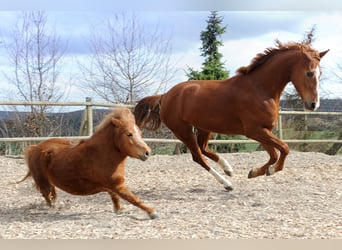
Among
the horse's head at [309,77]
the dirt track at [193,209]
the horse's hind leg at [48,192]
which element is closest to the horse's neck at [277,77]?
the horse's head at [309,77]

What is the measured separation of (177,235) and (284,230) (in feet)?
3.10

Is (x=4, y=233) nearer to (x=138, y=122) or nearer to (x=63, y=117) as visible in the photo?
(x=138, y=122)

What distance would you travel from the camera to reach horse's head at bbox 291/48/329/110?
5.53 meters

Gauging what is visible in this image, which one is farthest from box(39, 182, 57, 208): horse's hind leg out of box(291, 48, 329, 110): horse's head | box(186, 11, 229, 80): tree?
box(186, 11, 229, 80): tree

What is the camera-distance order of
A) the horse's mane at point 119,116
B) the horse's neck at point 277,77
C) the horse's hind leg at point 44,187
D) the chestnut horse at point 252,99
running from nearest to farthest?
the horse's mane at point 119,116
the horse's hind leg at point 44,187
the chestnut horse at point 252,99
the horse's neck at point 277,77

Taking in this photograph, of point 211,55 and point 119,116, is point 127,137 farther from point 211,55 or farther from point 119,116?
point 211,55

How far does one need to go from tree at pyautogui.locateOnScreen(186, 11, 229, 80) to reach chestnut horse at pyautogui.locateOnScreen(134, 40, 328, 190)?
6160 millimetres

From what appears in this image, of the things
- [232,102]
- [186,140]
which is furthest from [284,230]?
[186,140]

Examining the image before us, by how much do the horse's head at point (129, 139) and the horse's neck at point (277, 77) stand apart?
2.14 meters

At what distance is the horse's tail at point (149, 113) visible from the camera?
736 cm

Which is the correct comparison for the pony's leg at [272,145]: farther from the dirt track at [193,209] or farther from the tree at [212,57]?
the tree at [212,57]

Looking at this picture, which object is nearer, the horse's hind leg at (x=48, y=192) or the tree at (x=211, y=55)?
the horse's hind leg at (x=48, y=192)

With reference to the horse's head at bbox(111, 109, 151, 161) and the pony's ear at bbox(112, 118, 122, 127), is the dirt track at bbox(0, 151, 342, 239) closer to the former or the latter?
the horse's head at bbox(111, 109, 151, 161)

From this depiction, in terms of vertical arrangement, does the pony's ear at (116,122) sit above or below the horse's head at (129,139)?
above
